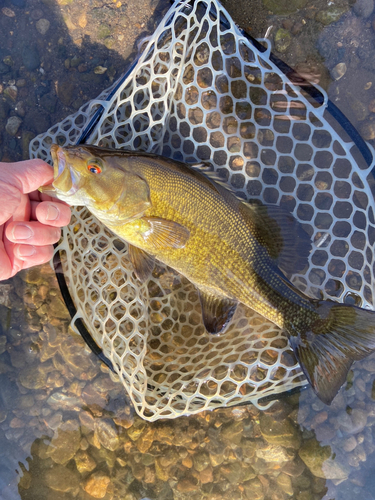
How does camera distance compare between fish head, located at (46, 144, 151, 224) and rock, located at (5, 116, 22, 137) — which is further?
rock, located at (5, 116, 22, 137)

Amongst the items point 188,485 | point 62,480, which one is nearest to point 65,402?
point 62,480

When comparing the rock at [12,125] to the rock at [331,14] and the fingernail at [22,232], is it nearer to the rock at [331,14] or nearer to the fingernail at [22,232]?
the fingernail at [22,232]

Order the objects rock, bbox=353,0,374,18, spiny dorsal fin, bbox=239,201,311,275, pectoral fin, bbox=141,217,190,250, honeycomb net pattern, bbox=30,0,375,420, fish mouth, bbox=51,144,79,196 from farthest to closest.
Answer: rock, bbox=353,0,374,18 < honeycomb net pattern, bbox=30,0,375,420 < spiny dorsal fin, bbox=239,201,311,275 < pectoral fin, bbox=141,217,190,250 < fish mouth, bbox=51,144,79,196

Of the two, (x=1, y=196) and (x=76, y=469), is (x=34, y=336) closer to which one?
(x=76, y=469)

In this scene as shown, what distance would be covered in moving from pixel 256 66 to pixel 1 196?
9.09 feet

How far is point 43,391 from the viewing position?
14.6 feet

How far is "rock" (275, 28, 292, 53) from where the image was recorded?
4.31m

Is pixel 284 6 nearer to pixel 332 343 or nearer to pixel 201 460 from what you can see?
pixel 332 343

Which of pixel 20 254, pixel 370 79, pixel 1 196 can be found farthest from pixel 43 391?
pixel 370 79

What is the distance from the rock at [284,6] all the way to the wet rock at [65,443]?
18.1 feet

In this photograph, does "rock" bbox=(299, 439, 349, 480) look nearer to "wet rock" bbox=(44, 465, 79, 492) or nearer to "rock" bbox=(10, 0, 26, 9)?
"wet rock" bbox=(44, 465, 79, 492)

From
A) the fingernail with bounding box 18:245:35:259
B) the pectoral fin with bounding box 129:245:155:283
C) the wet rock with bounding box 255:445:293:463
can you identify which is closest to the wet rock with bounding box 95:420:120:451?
the wet rock with bounding box 255:445:293:463

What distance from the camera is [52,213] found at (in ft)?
10.3

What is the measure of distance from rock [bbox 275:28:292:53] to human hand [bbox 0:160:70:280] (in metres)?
3.10
